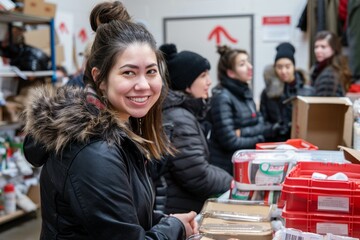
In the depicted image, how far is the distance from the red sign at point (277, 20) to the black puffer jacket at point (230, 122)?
2.68 m

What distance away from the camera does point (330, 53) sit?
3.63 metres

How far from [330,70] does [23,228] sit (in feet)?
9.24

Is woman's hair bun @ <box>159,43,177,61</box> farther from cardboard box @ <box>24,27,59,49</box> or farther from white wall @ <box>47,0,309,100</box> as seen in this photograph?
white wall @ <box>47,0,309,100</box>

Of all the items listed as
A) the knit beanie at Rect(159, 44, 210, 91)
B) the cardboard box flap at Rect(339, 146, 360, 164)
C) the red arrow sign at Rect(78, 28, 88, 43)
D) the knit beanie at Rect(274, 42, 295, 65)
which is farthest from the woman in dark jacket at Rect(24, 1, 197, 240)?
the red arrow sign at Rect(78, 28, 88, 43)

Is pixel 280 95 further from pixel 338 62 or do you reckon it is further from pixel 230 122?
pixel 230 122

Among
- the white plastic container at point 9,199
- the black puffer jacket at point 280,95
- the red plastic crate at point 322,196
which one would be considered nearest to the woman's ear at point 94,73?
the red plastic crate at point 322,196

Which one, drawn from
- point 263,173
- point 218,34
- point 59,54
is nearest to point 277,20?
point 218,34

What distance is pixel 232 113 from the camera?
2883 millimetres

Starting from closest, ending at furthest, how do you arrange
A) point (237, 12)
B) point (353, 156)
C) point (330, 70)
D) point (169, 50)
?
point (353, 156), point (169, 50), point (330, 70), point (237, 12)

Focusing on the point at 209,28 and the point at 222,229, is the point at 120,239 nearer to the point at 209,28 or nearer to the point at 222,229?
the point at 222,229

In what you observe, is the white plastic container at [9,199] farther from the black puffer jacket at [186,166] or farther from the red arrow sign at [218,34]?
the red arrow sign at [218,34]

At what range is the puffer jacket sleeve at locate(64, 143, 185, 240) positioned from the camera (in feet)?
3.59

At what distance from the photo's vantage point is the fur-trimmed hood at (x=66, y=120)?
116cm

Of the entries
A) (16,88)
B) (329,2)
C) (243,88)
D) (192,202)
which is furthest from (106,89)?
(329,2)
